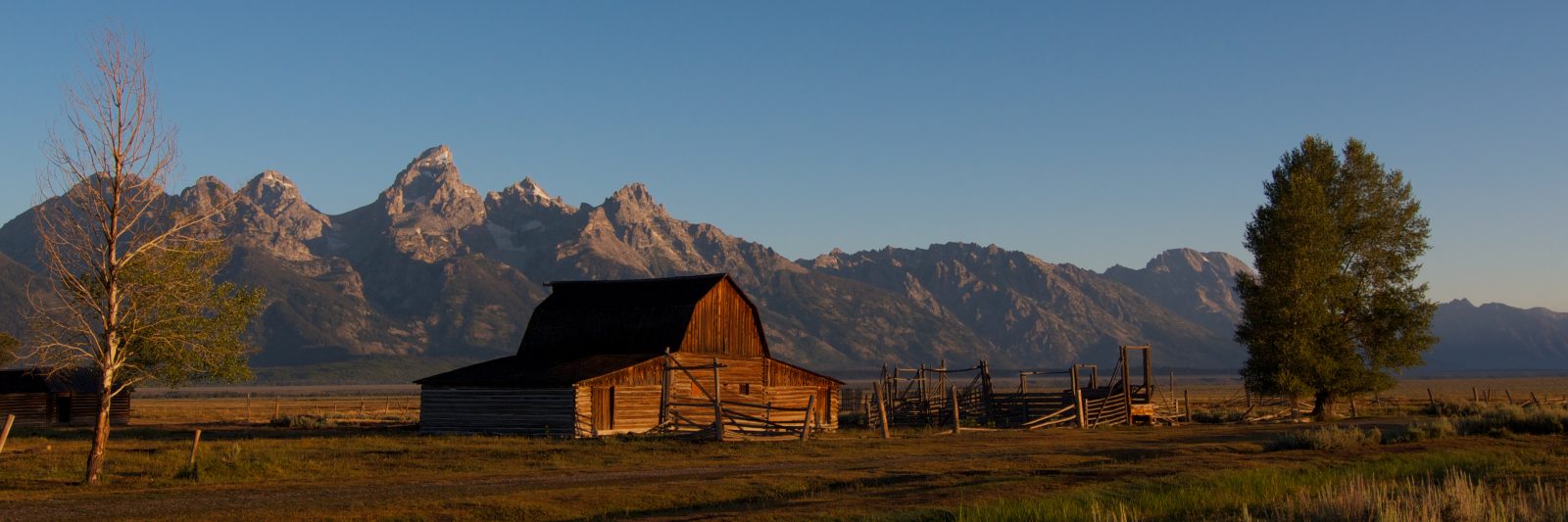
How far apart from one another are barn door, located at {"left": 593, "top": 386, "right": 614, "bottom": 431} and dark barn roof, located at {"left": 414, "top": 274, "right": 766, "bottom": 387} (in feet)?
3.46

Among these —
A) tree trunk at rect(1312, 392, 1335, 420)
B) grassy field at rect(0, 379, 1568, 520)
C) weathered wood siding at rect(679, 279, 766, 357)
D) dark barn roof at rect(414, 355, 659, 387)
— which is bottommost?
grassy field at rect(0, 379, 1568, 520)

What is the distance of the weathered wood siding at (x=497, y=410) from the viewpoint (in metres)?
42.7

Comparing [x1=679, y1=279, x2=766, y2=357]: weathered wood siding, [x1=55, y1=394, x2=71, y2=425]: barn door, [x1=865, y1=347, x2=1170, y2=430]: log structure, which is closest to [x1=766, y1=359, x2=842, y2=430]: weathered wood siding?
[x1=865, y1=347, x2=1170, y2=430]: log structure

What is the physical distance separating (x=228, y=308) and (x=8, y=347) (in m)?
33.4

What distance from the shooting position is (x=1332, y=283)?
48.4m

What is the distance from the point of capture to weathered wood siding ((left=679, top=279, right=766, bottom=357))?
49.6 m

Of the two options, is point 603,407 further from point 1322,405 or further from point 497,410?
point 1322,405

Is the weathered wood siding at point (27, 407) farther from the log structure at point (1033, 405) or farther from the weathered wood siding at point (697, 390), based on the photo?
the log structure at point (1033, 405)

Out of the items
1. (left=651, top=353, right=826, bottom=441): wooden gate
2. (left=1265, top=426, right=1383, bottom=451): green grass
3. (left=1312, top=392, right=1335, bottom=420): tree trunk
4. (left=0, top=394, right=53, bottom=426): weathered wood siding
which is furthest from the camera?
(left=0, top=394, right=53, bottom=426): weathered wood siding

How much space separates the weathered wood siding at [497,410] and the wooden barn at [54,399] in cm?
1953

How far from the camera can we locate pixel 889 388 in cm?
5488

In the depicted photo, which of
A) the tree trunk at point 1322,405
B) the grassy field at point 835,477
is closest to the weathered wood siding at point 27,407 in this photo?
the grassy field at point 835,477

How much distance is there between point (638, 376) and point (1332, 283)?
90.1 feet

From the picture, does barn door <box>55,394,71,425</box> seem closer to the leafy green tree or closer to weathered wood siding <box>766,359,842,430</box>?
weathered wood siding <box>766,359,842,430</box>
